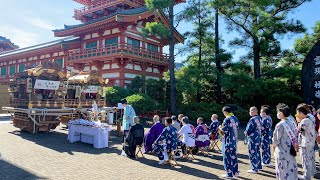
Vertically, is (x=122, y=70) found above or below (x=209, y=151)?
above

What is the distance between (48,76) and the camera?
1416 cm

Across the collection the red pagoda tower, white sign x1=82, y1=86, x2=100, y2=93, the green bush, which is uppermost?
the red pagoda tower

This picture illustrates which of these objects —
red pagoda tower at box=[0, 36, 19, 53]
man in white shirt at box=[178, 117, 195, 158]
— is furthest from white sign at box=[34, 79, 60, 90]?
red pagoda tower at box=[0, 36, 19, 53]

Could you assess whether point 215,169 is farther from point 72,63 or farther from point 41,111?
point 72,63

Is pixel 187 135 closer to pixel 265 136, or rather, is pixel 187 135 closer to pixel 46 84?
pixel 265 136

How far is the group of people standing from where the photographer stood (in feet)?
17.6

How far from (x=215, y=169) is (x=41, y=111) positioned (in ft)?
30.4

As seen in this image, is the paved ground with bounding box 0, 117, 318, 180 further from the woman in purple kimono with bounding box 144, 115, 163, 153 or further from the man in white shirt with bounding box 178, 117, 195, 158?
the man in white shirt with bounding box 178, 117, 195, 158

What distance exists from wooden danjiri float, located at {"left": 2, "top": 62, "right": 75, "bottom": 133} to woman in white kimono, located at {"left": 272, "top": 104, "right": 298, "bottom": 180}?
436 inches

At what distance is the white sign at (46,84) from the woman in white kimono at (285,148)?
12.0m

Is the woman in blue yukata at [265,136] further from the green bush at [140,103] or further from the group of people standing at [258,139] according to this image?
the green bush at [140,103]

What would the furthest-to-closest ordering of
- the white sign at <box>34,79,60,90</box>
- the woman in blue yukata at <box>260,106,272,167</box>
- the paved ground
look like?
the white sign at <box>34,79,60,90</box> < the woman in blue yukata at <box>260,106,272,167</box> < the paved ground

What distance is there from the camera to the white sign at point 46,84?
13.5 meters

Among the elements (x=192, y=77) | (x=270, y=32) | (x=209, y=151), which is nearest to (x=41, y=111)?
(x=209, y=151)
